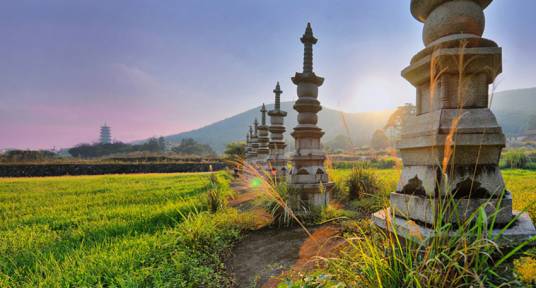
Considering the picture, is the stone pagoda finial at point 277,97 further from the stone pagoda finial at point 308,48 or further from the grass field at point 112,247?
the grass field at point 112,247

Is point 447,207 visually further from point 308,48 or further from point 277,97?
point 277,97

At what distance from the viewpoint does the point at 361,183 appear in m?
5.94

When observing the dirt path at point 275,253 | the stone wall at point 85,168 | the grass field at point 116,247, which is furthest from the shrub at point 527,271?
the stone wall at point 85,168

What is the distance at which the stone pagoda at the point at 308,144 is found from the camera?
4.72 metres

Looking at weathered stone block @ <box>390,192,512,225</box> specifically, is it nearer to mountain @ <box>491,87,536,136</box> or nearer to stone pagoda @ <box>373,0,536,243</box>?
stone pagoda @ <box>373,0,536,243</box>

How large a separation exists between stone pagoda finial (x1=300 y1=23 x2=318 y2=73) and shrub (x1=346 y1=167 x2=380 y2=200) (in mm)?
2988

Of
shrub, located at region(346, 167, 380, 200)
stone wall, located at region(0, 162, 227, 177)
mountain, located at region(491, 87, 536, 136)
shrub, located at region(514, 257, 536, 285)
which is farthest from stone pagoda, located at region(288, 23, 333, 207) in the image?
mountain, located at region(491, 87, 536, 136)

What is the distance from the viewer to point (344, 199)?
20.2ft

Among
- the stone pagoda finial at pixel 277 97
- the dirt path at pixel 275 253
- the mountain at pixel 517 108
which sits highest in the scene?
the mountain at pixel 517 108

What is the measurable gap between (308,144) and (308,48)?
213 cm

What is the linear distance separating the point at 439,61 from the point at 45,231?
577 centimetres

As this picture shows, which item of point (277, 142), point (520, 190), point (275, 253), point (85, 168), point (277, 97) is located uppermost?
point (277, 97)

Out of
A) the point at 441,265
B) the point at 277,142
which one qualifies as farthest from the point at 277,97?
the point at 441,265

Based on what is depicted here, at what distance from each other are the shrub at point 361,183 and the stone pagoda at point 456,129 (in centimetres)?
388
